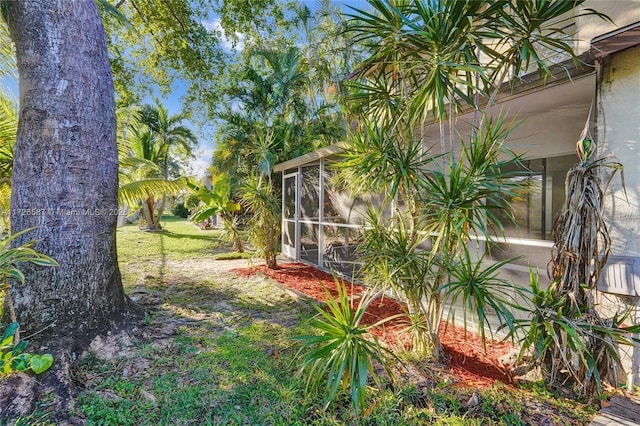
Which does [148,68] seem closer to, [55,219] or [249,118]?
[249,118]

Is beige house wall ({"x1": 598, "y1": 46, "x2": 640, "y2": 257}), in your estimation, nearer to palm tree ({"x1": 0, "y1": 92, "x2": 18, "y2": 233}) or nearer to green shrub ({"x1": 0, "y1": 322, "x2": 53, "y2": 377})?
green shrub ({"x1": 0, "y1": 322, "x2": 53, "y2": 377})

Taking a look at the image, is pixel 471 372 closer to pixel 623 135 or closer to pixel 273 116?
pixel 623 135

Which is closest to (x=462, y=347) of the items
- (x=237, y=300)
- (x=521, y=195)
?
(x=521, y=195)

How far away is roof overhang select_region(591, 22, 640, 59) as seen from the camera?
266 centimetres

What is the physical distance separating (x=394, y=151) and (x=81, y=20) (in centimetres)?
387

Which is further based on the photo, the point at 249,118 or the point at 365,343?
the point at 249,118

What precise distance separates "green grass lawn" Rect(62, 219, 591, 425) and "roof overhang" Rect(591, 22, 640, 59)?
3369 millimetres

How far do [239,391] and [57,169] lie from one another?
10.1 ft

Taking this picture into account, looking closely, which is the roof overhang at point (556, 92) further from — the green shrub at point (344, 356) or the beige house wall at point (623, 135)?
the green shrub at point (344, 356)

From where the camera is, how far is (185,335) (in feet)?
13.1

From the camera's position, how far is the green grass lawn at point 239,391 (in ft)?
8.26

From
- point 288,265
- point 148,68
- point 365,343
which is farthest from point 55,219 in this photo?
point 148,68

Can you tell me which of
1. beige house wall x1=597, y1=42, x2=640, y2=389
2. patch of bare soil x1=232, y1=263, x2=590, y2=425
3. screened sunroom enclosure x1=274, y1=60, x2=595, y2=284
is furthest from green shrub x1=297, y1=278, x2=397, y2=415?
beige house wall x1=597, y1=42, x2=640, y2=389

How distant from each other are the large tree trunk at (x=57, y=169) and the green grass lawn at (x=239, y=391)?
0.63 metres
